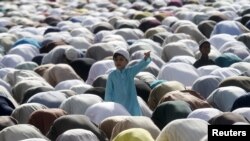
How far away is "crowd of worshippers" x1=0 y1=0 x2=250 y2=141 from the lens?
6.28 metres

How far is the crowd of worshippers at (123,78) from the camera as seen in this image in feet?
20.6

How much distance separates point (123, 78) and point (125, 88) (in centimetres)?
14

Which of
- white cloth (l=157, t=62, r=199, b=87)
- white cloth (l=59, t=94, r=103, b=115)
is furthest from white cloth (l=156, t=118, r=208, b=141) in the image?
white cloth (l=157, t=62, r=199, b=87)

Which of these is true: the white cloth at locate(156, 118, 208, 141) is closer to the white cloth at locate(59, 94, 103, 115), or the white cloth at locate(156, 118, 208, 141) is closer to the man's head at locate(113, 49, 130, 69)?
the man's head at locate(113, 49, 130, 69)

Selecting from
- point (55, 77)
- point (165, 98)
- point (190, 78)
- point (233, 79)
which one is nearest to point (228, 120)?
point (165, 98)

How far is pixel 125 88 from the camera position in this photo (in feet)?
23.8

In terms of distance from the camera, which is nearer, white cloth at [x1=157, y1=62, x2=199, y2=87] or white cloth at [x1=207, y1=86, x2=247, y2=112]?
white cloth at [x1=207, y1=86, x2=247, y2=112]

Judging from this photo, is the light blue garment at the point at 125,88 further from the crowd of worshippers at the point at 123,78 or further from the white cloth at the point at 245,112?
the white cloth at the point at 245,112

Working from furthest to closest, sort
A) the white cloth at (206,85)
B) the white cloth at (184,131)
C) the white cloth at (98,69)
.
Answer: the white cloth at (98,69), the white cloth at (206,85), the white cloth at (184,131)

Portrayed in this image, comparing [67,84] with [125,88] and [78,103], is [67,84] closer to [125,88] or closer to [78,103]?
[78,103]

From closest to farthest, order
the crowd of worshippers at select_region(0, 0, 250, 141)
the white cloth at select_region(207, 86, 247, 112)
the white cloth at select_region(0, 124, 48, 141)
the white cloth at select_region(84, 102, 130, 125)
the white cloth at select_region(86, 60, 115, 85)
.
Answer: the white cloth at select_region(0, 124, 48, 141) < the crowd of worshippers at select_region(0, 0, 250, 141) < the white cloth at select_region(84, 102, 130, 125) < the white cloth at select_region(207, 86, 247, 112) < the white cloth at select_region(86, 60, 115, 85)

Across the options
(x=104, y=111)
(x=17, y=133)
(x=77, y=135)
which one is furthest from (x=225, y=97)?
(x=17, y=133)

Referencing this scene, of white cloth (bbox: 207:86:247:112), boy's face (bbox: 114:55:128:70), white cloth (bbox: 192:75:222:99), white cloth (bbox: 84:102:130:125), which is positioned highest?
boy's face (bbox: 114:55:128:70)

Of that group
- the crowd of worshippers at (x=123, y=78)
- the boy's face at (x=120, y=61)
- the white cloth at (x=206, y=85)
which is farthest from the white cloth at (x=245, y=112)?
the white cloth at (x=206, y=85)
